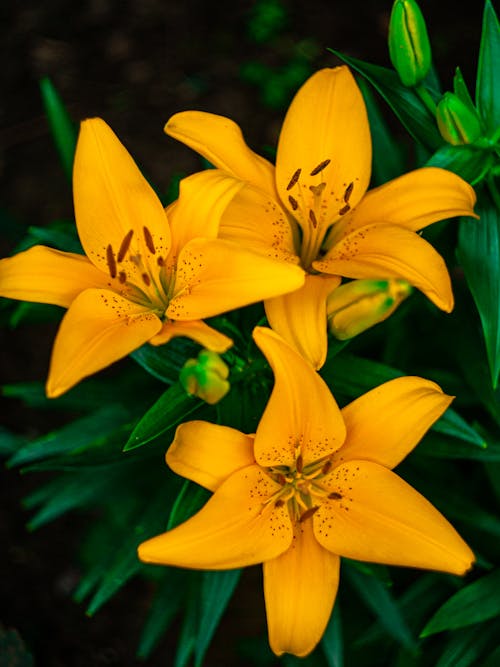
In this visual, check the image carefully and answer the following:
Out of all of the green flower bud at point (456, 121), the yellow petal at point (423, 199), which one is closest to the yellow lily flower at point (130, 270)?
the yellow petal at point (423, 199)

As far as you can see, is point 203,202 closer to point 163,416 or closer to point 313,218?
point 313,218

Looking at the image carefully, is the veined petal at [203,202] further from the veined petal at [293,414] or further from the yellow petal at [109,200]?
the veined petal at [293,414]

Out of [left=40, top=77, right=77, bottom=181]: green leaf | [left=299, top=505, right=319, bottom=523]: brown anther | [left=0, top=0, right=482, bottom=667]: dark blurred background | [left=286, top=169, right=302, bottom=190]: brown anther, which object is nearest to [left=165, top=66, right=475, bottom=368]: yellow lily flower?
[left=286, top=169, right=302, bottom=190]: brown anther

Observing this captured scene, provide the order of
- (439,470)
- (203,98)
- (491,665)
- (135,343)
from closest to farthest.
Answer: (135,343), (491,665), (439,470), (203,98)

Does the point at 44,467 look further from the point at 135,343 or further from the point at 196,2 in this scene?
the point at 196,2

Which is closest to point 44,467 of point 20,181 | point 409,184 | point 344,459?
point 344,459

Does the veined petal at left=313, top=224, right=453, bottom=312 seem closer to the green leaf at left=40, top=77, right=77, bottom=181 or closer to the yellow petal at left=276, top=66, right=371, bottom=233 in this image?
the yellow petal at left=276, top=66, right=371, bottom=233
